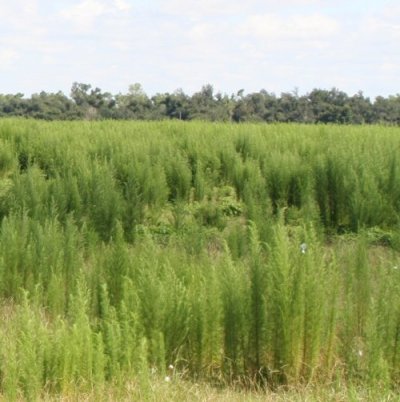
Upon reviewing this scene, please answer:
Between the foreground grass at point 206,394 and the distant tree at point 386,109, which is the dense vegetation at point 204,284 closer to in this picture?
the foreground grass at point 206,394

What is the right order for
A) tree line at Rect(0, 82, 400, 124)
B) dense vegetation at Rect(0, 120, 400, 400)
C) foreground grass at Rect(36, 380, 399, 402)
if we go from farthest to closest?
1. tree line at Rect(0, 82, 400, 124)
2. dense vegetation at Rect(0, 120, 400, 400)
3. foreground grass at Rect(36, 380, 399, 402)

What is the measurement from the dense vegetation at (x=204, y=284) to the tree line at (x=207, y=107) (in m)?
18.6

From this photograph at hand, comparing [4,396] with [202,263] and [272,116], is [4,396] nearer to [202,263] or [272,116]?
[202,263]

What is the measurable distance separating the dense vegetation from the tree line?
1863 cm

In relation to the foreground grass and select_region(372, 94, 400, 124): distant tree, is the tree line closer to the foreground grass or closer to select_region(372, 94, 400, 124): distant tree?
select_region(372, 94, 400, 124): distant tree

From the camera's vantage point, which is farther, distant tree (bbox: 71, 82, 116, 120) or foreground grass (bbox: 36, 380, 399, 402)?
distant tree (bbox: 71, 82, 116, 120)

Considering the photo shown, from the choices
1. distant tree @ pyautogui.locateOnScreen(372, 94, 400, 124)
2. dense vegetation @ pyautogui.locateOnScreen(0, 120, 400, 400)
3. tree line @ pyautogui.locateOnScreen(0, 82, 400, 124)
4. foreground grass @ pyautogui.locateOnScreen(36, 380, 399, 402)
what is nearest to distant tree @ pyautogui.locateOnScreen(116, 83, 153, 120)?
tree line @ pyautogui.locateOnScreen(0, 82, 400, 124)

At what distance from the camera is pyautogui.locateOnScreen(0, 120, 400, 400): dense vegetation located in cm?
385

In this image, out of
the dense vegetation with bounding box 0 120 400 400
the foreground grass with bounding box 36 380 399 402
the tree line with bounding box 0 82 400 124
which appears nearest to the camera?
the foreground grass with bounding box 36 380 399 402

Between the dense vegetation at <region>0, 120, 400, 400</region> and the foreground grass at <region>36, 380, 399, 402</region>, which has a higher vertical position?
the dense vegetation at <region>0, 120, 400, 400</region>

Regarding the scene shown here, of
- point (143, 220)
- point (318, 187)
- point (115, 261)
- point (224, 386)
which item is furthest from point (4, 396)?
point (318, 187)

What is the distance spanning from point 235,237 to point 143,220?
6.92 feet

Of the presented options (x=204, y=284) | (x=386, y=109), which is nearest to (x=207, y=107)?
(x=386, y=109)

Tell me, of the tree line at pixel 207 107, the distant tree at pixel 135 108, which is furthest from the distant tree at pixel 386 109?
the distant tree at pixel 135 108
